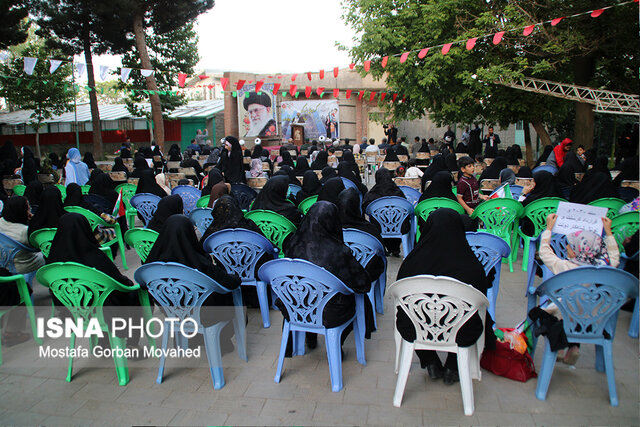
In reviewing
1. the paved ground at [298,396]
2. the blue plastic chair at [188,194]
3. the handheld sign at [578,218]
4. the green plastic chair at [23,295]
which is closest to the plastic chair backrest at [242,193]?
the blue plastic chair at [188,194]

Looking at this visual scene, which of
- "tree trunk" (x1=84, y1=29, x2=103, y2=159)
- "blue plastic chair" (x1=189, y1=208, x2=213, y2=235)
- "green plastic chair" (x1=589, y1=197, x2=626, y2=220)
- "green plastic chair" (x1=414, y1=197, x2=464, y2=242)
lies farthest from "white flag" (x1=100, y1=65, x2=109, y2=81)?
"green plastic chair" (x1=589, y1=197, x2=626, y2=220)

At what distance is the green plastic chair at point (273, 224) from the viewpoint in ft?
14.9

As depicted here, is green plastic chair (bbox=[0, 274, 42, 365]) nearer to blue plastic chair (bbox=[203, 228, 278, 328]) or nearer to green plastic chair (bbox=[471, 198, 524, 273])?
blue plastic chair (bbox=[203, 228, 278, 328])

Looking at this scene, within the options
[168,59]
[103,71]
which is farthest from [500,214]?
[168,59]

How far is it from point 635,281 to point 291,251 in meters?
2.01

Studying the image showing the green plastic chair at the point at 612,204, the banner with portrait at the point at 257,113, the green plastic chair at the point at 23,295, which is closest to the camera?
the green plastic chair at the point at 23,295

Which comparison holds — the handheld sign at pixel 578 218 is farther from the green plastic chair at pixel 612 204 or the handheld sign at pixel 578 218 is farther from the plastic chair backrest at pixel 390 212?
the plastic chair backrest at pixel 390 212

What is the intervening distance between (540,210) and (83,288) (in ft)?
14.3

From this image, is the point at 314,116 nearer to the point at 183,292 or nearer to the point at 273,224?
the point at 273,224

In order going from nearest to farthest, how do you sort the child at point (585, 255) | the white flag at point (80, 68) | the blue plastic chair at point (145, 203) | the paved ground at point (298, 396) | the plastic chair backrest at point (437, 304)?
the plastic chair backrest at point (437, 304), the paved ground at point (298, 396), the child at point (585, 255), the blue plastic chair at point (145, 203), the white flag at point (80, 68)

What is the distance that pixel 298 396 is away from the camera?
2963mm

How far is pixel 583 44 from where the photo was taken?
10.5m

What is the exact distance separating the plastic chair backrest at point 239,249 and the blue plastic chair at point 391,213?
5.83 feet

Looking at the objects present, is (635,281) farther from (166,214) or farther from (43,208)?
(43,208)
